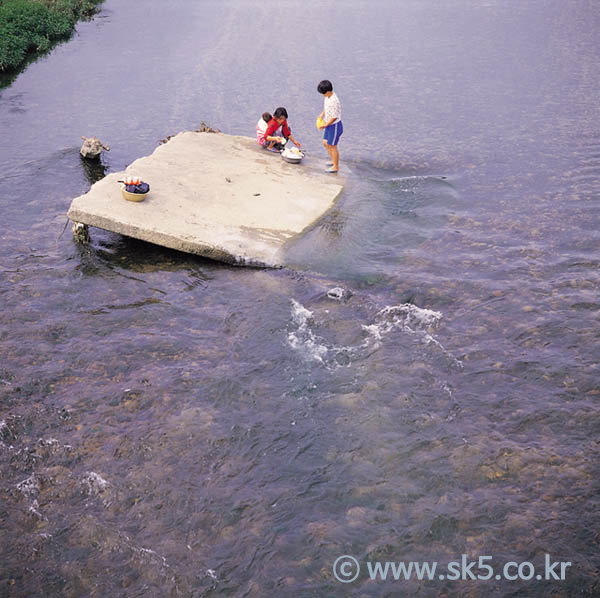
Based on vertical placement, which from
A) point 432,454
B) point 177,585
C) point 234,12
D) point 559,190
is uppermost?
point 234,12

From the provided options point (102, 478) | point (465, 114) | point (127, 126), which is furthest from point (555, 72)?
point (102, 478)

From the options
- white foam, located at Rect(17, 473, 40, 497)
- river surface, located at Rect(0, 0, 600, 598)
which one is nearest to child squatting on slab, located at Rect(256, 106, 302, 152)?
river surface, located at Rect(0, 0, 600, 598)

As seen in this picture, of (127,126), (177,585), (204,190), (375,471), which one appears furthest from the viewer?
(127,126)

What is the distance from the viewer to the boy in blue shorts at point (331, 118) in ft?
38.4

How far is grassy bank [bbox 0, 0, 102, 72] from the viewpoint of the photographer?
841 inches

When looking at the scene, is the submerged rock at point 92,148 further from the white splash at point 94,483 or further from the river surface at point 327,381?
the white splash at point 94,483

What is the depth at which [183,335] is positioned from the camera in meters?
8.62

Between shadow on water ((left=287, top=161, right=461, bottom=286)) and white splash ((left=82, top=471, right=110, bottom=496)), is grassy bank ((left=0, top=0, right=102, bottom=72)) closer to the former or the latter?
shadow on water ((left=287, top=161, right=461, bottom=286))

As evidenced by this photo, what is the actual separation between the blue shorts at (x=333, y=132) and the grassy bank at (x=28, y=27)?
14408mm

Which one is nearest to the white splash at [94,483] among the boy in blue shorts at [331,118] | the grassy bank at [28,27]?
the boy in blue shorts at [331,118]

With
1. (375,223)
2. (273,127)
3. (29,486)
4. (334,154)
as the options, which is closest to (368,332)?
(375,223)

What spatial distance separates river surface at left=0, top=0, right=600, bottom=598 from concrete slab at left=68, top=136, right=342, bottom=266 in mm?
508

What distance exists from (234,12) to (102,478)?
27277 mm

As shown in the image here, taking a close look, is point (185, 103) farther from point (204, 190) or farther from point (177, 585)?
point (177, 585)
